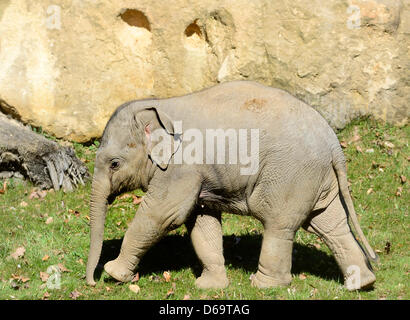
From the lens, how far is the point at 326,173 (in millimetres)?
8148

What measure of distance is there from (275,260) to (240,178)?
1.06 metres

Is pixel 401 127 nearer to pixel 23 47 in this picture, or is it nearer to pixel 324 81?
pixel 324 81

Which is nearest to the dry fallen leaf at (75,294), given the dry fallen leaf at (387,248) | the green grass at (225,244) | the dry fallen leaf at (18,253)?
the green grass at (225,244)

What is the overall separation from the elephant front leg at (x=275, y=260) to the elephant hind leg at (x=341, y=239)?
0.53 metres

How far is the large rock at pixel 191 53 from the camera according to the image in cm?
1234

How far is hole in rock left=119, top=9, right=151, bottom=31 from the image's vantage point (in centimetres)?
1264

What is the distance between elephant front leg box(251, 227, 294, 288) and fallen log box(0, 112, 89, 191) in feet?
13.9

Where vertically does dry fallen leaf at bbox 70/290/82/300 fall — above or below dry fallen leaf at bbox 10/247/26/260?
below

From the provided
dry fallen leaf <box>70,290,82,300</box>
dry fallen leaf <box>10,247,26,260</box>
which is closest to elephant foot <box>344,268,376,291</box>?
dry fallen leaf <box>70,290,82,300</box>

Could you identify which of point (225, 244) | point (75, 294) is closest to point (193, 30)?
point (225, 244)

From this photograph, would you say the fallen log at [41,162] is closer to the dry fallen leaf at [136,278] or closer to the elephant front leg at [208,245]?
the dry fallen leaf at [136,278]

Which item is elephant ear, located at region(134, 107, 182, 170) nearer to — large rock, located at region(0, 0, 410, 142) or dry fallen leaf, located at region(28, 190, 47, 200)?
dry fallen leaf, located at region(28, 190, 47, 200)

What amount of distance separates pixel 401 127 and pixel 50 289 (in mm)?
7238

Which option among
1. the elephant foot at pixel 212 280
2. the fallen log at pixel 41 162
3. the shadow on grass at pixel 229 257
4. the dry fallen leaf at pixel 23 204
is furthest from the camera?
the fallen log at pixel 41 162
